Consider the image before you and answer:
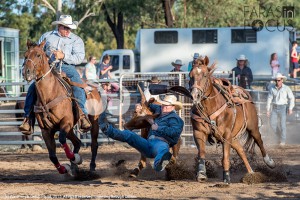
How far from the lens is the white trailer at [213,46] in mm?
32562

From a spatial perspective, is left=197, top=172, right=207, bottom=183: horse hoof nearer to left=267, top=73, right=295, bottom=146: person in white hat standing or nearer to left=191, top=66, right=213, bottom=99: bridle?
left=191, top=66, right=213, bottom=99: bridle

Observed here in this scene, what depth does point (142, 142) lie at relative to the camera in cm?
1098

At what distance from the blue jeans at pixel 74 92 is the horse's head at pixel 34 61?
515 millimetres

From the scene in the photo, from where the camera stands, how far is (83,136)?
18547 millimetres

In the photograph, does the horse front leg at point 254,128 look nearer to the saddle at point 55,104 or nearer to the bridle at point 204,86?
the bridle at point 204,86

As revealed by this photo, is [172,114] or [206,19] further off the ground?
[206,19]

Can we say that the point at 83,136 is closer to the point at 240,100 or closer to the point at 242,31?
the point at 240,100

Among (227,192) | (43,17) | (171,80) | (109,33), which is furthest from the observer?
(109,33)

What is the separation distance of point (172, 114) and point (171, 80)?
657cm

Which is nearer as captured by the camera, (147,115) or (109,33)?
(147,115)

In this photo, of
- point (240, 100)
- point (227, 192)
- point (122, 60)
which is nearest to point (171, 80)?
point (240, 100)

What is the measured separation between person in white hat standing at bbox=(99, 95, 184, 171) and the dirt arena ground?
53 cm

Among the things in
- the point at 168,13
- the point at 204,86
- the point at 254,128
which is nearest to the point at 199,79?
the point at 204,86

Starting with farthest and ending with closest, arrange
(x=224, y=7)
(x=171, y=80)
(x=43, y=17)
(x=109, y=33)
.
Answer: (x=109, y=33), (x=43, y=17), (x=224, y=7), (x=171, y=80)
